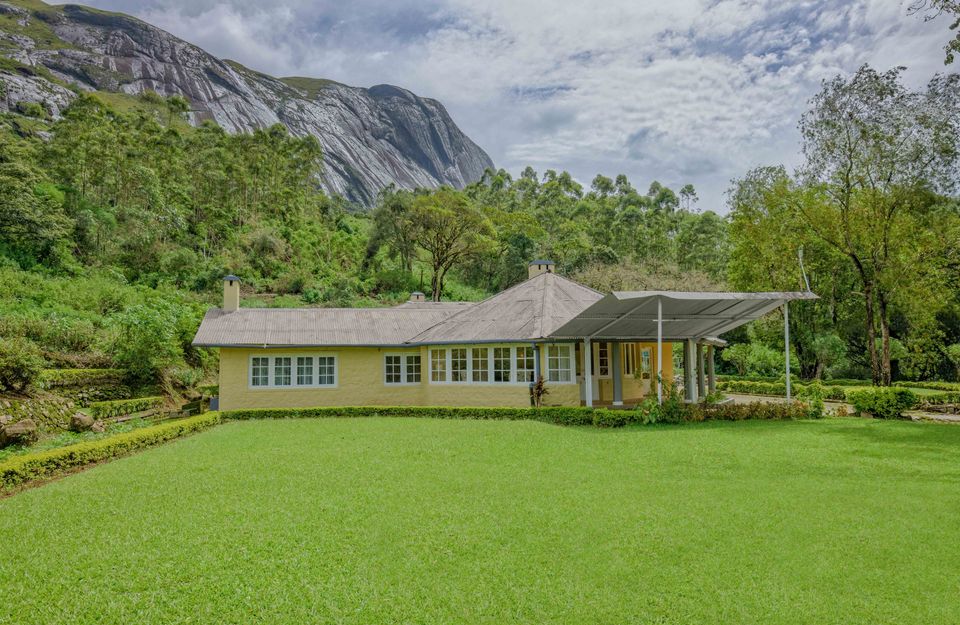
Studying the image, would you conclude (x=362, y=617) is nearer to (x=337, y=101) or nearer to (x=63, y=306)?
(x=63, y=306)

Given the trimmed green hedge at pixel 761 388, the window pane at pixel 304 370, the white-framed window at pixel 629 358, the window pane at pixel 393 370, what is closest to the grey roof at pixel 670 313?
→ the white-framed window at pixel 629 358

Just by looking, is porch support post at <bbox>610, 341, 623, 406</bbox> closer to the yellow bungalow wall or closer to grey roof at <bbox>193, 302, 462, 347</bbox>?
the yellow bungalow wall

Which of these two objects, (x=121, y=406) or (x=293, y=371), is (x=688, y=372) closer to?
(x=293, y=371)

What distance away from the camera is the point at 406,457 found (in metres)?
10.1

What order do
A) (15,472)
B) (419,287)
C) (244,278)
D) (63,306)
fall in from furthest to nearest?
(419,287) → (244,278) → (63,306) → (15,472)

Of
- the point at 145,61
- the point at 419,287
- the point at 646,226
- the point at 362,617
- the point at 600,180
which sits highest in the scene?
the point at 145,61

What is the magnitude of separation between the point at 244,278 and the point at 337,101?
11449cm

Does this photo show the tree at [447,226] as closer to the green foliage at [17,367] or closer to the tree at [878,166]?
the tree at [878,166]

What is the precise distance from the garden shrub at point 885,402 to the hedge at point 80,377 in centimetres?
2176

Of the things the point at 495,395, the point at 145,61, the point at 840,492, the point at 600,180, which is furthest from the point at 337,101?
the point at 840,492

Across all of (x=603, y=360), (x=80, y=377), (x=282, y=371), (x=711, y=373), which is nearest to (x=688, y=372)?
(x=603, y=360)

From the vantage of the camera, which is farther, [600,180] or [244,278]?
[600,180]

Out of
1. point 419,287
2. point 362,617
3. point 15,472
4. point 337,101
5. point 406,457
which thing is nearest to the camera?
point 362,617

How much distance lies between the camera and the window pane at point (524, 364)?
16.6m
